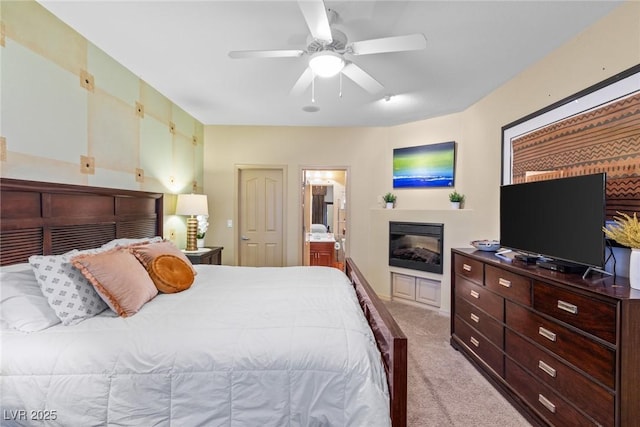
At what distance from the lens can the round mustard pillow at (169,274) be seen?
6.64ft

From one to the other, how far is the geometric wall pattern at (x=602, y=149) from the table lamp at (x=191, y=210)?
3.51 meters

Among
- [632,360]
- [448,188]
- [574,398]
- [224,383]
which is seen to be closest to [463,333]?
[574,398]

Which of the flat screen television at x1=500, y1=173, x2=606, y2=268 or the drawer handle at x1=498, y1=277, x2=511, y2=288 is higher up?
the flat screen television at x1=500, y1=173, x2=606, y2=268

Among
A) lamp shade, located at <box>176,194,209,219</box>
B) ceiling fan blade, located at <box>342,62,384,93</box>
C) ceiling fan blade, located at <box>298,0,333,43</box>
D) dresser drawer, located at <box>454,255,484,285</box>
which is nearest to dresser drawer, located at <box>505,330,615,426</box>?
dresser drawer, located at <box>454,255,484,285</box>

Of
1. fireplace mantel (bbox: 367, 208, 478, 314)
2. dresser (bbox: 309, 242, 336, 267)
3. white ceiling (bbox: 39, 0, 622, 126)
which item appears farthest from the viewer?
dresser (bbox: 309, 242, 336, 267)

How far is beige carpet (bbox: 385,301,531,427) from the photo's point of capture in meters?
1.92

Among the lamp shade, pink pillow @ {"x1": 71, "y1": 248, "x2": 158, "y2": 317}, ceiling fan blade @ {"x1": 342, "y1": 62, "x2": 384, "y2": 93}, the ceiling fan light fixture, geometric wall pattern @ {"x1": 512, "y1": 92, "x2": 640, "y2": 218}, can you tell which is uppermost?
ceiling fan blade @ {"x1": 342, "y1": 62, "x2": 384, "y2": 93}

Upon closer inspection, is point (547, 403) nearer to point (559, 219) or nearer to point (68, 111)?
point (559, 219)

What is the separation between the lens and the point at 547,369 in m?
1.76

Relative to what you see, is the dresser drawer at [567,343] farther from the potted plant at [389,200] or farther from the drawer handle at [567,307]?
the potted plant at [389,200]

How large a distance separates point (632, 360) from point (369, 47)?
2120mm

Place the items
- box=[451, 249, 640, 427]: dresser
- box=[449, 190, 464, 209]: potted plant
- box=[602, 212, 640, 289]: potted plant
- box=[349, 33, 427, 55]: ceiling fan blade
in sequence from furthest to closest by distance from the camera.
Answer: box=[449, 190, 464, 209]: potted plant
box=[349, 33, 427, 55]: ceiling fan blade
box=[602, 212, 640, 289]: potted plant
box=[451, 249, 640, 427]: dresser

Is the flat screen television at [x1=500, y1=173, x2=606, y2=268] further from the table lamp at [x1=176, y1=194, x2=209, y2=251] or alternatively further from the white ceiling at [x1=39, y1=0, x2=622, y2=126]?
the table lamp at [x1=176, y1=194, x2=209, y2=251]

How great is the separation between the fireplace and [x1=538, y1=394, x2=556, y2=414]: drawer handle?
7.04 feet
